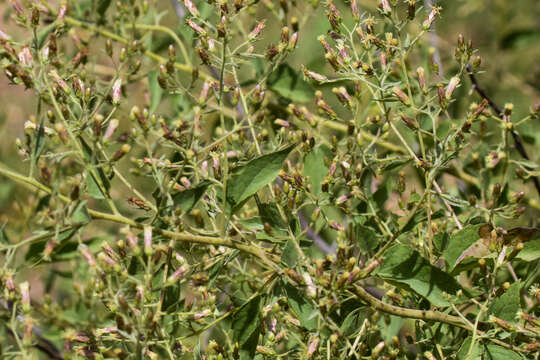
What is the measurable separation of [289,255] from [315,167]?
1.41ft

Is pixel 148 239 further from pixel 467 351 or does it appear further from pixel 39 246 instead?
pixel 467 351

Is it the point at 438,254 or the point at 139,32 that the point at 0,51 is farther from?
the point at 438,254

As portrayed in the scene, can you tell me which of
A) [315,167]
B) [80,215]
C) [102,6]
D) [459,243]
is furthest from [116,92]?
[102,6]

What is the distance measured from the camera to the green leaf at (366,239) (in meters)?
1.17

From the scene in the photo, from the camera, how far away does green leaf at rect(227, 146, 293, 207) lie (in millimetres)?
1059

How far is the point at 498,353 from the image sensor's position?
1.11 metres

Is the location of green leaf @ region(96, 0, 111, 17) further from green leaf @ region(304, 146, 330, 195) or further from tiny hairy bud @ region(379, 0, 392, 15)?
tiny hairy bud @ region(379, 0, 392, 15)

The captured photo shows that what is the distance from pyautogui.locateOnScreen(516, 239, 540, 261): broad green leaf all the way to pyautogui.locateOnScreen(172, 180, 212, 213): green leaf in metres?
0.63


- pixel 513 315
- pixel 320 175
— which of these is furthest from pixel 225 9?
pixel 513 315

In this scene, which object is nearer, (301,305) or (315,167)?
(301,305)

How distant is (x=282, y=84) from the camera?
176 centimetres

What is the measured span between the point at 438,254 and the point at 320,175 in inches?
13.4

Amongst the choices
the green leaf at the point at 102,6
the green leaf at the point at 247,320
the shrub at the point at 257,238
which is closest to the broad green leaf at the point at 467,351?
the shrub at the point at 257,238

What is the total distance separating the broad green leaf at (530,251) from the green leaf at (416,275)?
0.18m
